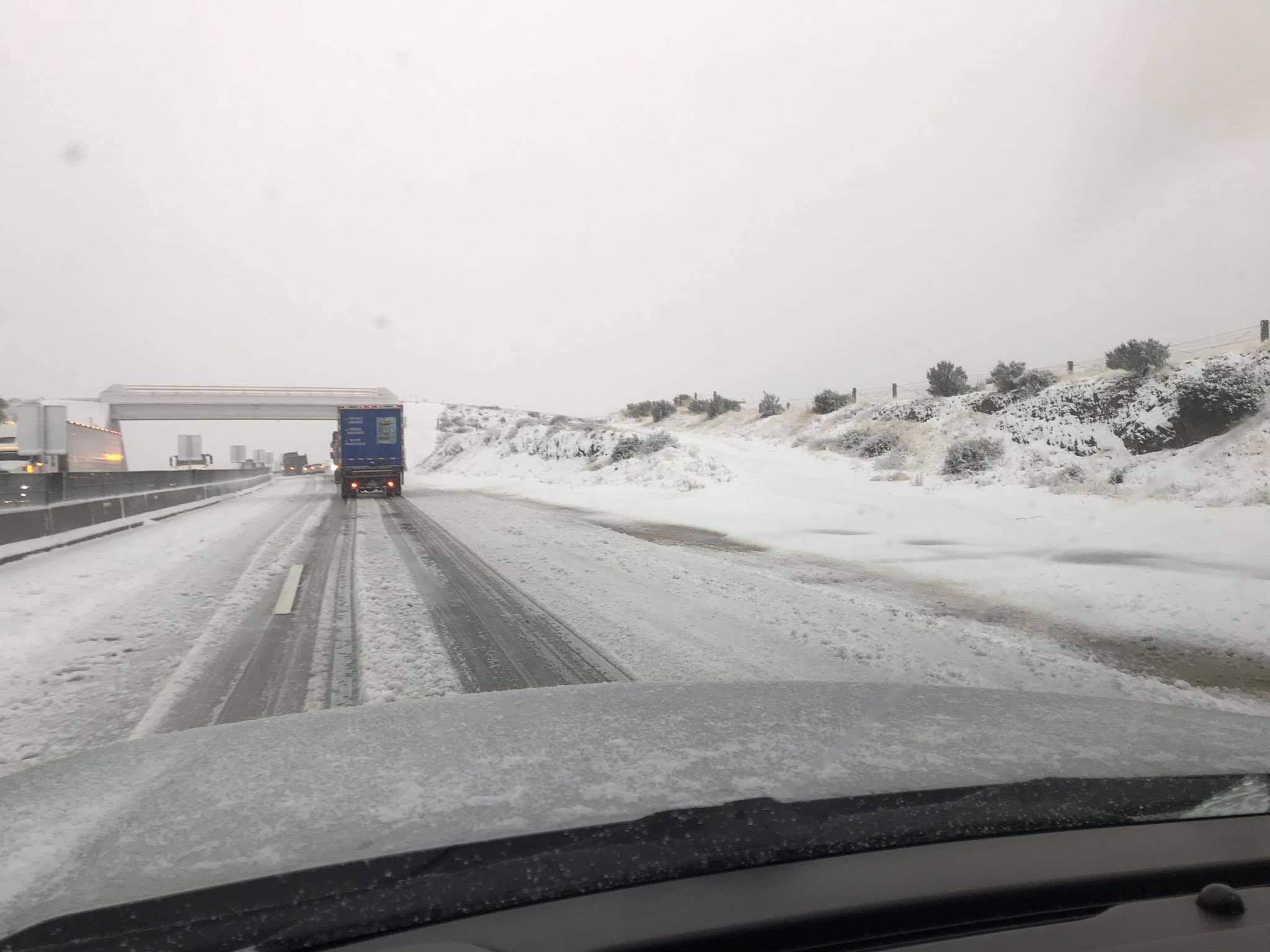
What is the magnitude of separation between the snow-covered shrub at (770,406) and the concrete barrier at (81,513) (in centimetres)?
3583

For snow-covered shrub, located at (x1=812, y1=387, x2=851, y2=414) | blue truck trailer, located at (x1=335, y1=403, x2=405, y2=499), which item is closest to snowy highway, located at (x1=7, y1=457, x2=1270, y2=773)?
blue truck trailer, located at (x1=335, y1=403, x2=405, y2=499)

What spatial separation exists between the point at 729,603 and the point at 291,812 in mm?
6222

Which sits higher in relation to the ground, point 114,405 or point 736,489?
point 114,405

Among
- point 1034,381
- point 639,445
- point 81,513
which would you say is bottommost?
point 81,513

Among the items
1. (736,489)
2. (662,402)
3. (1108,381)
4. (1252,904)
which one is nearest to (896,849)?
(1252,904)

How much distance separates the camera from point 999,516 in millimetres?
15430

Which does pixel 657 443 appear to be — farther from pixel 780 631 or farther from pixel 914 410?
pixel 780 631

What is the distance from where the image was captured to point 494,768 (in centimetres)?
245

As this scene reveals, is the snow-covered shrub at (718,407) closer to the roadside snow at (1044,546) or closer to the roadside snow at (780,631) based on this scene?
the roadside snow at (1044,546)

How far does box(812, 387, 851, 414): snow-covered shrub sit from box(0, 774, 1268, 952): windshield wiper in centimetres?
4549

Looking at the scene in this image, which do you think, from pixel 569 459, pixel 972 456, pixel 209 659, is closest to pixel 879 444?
pixel 972 456

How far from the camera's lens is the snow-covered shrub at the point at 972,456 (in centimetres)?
2547

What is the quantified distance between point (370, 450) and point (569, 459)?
14874mm

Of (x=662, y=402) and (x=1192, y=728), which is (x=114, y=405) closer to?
(x=662, y=402)
